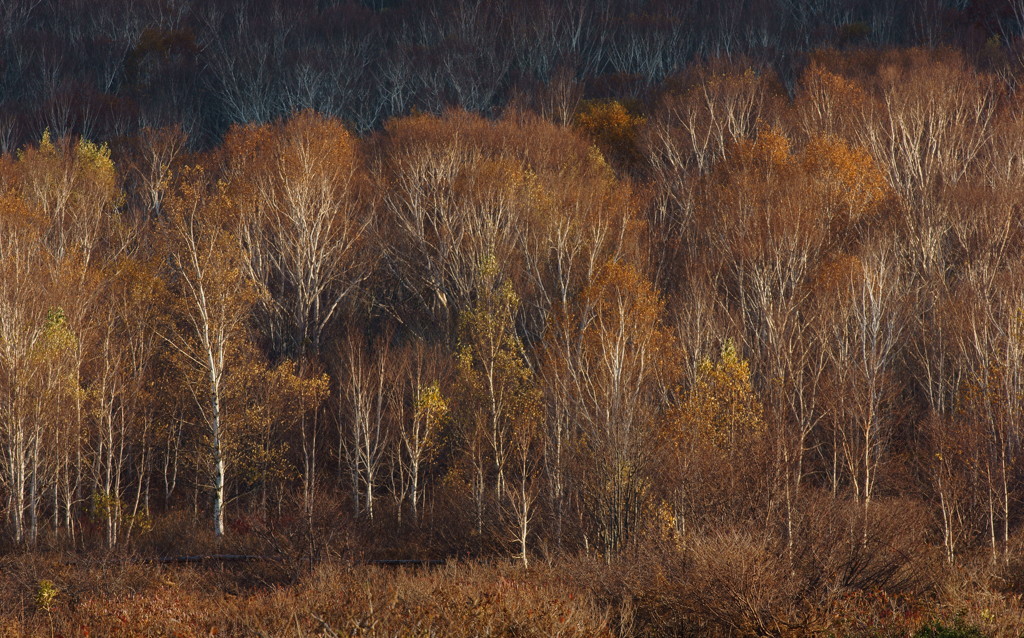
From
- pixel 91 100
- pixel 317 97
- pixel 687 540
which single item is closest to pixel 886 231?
pixel 687 540

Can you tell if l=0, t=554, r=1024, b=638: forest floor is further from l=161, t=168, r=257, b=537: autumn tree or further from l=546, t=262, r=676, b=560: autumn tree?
l=161, t=168, r=257, b=537: autumn tree

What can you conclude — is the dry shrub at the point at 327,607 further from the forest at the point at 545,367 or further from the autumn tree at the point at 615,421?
the autumn tree at the point at 615,421

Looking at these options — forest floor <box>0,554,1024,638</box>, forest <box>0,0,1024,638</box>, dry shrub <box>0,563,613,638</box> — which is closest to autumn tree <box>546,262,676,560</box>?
forest <box>0,0,1024,638</box>

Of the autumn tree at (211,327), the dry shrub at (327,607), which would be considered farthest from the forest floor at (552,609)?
the autumn tree at (211,327)

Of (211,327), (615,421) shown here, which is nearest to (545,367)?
(615,421)

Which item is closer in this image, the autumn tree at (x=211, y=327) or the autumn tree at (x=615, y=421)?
the autumn tree at (x=615, y=421)

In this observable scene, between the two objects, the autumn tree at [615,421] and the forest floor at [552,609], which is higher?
the autumn tree at [615,421]

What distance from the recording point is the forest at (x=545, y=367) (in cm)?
1986

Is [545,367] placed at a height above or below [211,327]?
below

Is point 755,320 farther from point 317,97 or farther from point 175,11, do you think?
point 175,11

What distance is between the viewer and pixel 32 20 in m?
88.6

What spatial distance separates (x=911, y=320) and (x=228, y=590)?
25624 millimetres

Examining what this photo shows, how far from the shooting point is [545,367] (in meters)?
32.7

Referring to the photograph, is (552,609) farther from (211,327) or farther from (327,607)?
(211,327)
